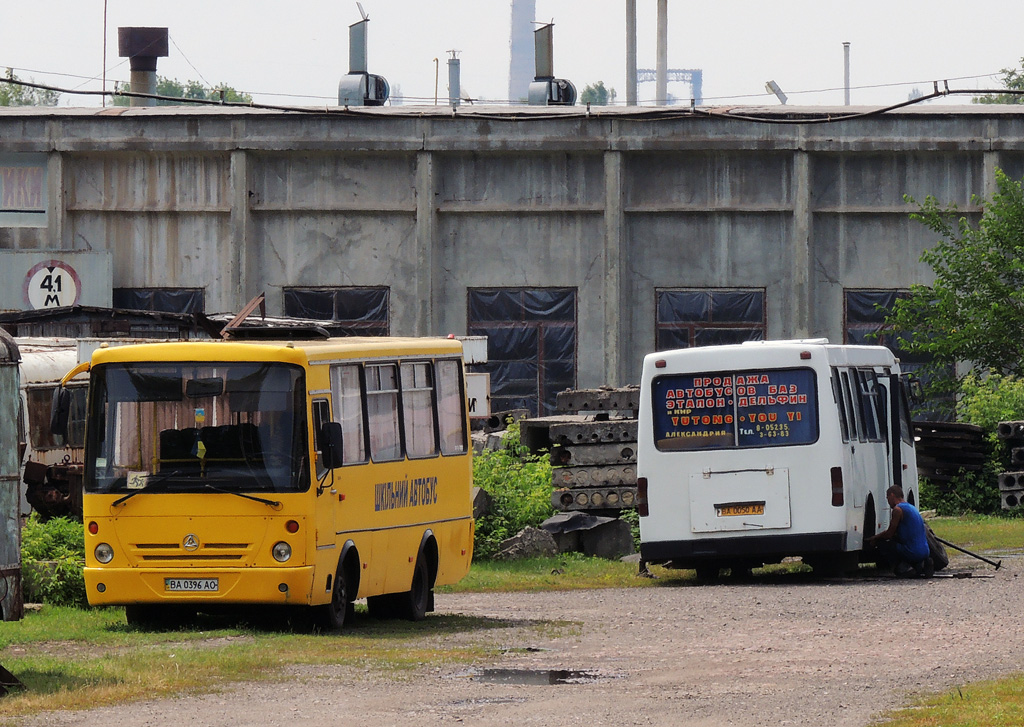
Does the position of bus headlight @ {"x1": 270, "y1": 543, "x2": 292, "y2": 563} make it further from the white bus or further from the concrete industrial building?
the concrete industrial building

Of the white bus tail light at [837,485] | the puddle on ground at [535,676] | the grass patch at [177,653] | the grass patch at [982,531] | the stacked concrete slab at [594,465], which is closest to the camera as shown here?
the grass patch at [177,653]

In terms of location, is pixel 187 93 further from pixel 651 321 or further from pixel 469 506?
pixel 469 506

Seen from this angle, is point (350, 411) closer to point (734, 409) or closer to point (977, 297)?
point (734, 409)

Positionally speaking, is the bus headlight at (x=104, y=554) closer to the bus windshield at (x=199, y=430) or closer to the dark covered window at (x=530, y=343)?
the bus windshield at (x=199, y=430)

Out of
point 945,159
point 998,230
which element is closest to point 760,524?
point 998,230

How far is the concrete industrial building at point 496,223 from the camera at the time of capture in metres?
38.2

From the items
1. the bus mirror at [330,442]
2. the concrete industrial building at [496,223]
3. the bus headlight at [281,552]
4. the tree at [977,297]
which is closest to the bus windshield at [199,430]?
the bus mirror at [330,442]

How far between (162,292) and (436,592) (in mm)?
19023

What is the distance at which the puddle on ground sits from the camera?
12547 mm

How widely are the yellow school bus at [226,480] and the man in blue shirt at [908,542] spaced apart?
7.66 meters

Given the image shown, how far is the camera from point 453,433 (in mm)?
18859

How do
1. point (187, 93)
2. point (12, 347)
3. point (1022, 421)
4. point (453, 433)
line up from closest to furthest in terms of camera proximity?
point (12, 347) < point (453, 433) < point (1022, 421) < point (187, 93)

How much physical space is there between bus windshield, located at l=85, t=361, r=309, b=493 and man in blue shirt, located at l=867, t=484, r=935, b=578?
29.1ft

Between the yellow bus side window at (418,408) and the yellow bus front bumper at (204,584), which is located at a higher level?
the yellow bus side window at (418,408)
